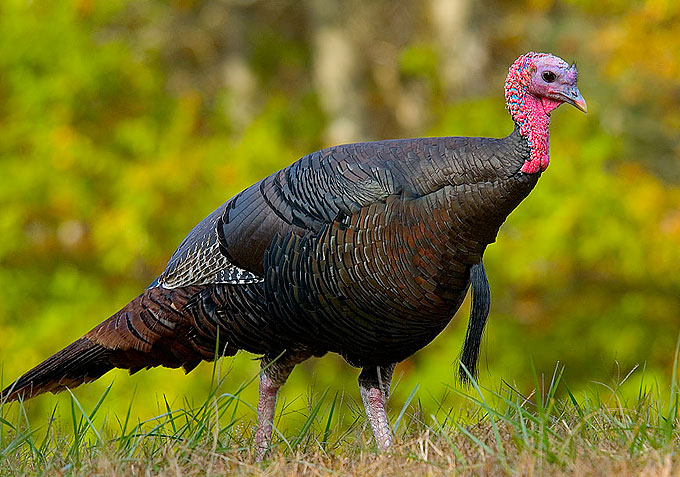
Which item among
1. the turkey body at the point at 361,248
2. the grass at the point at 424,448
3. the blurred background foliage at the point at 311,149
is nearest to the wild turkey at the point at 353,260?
the turkey body at the point at 361,248

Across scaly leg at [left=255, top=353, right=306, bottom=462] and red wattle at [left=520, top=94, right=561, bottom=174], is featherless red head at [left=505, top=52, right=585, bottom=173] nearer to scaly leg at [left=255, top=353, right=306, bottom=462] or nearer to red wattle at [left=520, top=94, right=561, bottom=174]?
red wattle at [left=520, top=94, right=561, bottom=174]

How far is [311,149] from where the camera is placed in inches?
461

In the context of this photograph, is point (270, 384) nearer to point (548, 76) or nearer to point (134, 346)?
point (134, 346)

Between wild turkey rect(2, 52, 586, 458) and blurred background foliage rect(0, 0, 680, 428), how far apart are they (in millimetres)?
4845

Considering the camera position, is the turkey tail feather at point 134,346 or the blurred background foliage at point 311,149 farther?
the blurred background foliage at point 311,149

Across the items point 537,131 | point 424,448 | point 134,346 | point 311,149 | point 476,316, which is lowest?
point 424,448

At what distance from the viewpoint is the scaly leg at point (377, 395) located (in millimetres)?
3754

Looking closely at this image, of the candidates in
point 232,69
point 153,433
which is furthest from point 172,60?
point 153,433

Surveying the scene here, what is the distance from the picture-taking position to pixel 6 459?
3227mm

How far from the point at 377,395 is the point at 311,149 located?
7987 mm

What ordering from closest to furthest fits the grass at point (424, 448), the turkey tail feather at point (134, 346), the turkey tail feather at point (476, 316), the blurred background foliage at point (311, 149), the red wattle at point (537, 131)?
the grass at point (424, 448)
the red wattle at point (537, 131)
the turkey tail feather at point (476, 316)
the turkey tail feather at point (134, 346)
the blurred background foliage at point (311, 149)

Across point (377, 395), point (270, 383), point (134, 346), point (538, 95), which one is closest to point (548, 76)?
point (538, 95)

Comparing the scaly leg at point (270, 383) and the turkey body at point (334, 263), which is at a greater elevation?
the turkey body at point (334, 263)

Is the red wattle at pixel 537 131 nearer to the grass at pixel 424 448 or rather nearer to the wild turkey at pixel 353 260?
the wild turkey at pixel 353 260
